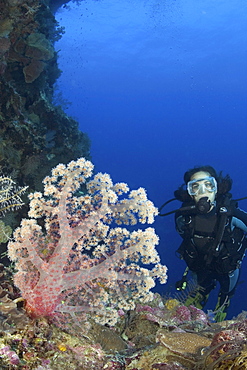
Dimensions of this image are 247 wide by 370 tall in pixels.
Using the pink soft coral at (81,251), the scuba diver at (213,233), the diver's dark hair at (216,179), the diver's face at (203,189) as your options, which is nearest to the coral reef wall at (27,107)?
the pink soft coral at (81,251)

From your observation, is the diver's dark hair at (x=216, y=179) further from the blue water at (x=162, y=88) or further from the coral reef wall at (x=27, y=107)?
the coral reef wall at (x=27, y=107)

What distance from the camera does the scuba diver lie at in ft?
18.5

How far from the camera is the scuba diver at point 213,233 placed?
5.64 m

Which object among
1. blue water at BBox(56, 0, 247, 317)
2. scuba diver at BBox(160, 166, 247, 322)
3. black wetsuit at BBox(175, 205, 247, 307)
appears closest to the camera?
scuba diver at BBox(160, 166, 247, 322)

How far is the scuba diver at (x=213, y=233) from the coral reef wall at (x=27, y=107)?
4079 mm

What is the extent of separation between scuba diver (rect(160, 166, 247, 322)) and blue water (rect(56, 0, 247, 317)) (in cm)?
60

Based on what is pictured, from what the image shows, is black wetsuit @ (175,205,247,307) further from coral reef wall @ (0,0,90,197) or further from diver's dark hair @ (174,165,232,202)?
coral reef wall @ (0,0,90,197)

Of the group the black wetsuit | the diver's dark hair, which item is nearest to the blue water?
the black wetsuit

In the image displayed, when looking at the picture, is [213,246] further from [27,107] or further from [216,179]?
[27,107]

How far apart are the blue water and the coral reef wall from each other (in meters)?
2.62

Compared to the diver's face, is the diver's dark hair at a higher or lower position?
higher

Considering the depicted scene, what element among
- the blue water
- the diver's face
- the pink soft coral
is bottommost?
the pink soft coral

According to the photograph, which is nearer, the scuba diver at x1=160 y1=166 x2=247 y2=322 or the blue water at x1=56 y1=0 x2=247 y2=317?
the scuba diver at x1=160 y1=166 x2=247 y2=322

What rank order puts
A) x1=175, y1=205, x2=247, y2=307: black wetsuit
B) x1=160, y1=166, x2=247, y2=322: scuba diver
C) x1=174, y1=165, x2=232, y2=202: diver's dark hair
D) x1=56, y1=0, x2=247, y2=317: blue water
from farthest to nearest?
1. x1=56, y1=0, x2=247, y2=317: blue water
2. x1=174, y1=165, x2=232, y2=202: diver's dark hair
3. x1=175, y1=205, x2=247, y2=307: black wetsuit
4. x1=160, y1=166, x2=247, y2=322: scuba diver
